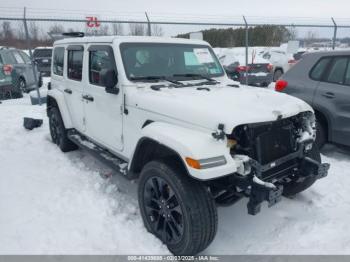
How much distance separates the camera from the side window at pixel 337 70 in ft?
16.3

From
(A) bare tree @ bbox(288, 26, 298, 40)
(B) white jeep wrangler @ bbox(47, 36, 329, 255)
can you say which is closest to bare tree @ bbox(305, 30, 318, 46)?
(A) bare tree @ bbox(288, 26, 298, 40)

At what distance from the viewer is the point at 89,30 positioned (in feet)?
30.5

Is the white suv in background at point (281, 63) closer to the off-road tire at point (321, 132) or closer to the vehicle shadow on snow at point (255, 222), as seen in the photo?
the off-road tire at point (321, 132)

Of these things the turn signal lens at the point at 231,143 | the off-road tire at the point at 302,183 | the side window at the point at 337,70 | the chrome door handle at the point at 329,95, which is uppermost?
the side window at the point at 337,70

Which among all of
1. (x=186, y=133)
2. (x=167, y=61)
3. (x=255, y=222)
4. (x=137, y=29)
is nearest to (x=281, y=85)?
(x=167, y=61)

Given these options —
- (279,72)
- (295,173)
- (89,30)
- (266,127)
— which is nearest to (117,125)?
(266,127)

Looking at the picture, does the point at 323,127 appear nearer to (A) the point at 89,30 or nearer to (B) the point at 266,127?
(B) the point at 266,127

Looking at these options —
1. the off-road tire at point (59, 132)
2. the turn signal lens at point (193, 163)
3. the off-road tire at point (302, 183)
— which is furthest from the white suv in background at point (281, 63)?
the turn signal lens at point (193, 163)

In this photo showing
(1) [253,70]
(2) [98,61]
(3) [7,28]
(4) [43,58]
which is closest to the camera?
(2) [98,61]

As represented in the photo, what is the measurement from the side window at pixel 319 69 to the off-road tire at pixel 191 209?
137 inches

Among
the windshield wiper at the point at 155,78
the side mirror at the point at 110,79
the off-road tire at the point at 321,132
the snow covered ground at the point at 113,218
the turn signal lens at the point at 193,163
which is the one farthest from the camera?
the off-road tire at the point at 321,132

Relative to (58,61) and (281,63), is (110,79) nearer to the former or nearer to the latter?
(58,61)

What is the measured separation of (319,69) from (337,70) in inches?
11.4

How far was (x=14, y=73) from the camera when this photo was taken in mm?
11312
